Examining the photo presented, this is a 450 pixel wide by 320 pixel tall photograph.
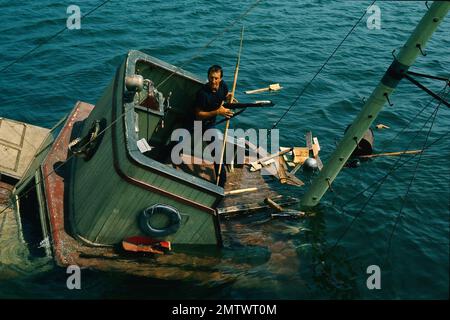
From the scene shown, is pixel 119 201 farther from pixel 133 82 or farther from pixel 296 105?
pixel 296 105

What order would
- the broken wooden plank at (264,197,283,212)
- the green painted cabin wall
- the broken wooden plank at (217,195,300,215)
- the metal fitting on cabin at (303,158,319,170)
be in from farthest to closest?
1. the metal fitting on cabin at (303,158,319,170)
2. the broken wooden plank at (264,197,283,212)
3. the broken wooden plank at (217,195,300,215)
4. the green painted cabin wall

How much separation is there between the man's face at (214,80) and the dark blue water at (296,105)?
141 inches

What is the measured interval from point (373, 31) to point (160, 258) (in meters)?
21.8

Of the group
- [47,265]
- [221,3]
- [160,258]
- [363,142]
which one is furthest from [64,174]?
[221,3]

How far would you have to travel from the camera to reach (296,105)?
18609 millimetres

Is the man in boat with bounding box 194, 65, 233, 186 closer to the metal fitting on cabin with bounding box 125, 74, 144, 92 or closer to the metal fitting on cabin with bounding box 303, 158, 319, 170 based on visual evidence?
the metal fitting on cabin with bounding box 125, 74, 144, 92

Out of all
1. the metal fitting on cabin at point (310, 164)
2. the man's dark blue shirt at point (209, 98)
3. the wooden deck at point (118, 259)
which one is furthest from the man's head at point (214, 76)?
the metal fitting on cabin at point (310, 164)

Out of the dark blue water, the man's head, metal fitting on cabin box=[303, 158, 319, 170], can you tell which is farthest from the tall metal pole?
the man's head

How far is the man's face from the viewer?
10.4 metres

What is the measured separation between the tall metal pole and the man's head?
125 inches

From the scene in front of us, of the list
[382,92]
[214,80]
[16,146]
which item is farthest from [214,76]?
[16,146]

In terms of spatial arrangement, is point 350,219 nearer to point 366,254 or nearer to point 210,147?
point 366,254

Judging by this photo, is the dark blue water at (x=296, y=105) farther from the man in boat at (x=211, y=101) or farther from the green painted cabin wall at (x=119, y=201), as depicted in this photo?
the man in boat at (x=211, y=101)

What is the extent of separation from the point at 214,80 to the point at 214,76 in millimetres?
115
